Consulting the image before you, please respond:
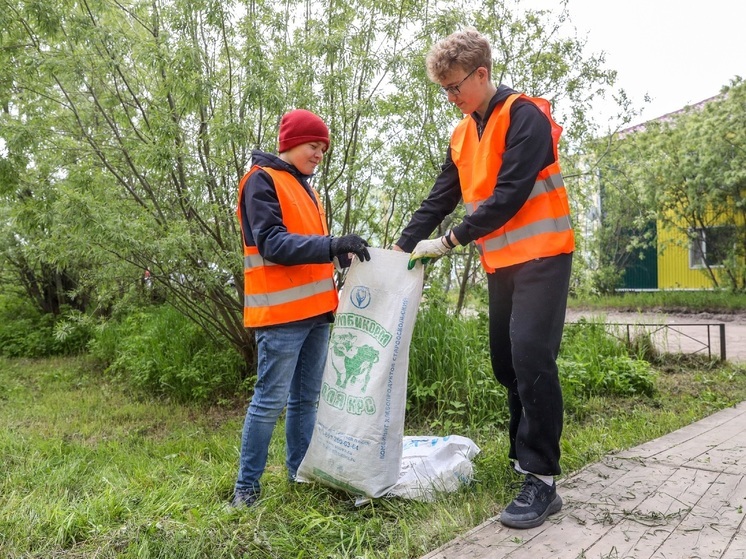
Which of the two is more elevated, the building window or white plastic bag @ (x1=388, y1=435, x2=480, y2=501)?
the building window

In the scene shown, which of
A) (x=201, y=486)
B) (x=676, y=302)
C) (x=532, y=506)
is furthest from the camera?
(x=676, y=302)

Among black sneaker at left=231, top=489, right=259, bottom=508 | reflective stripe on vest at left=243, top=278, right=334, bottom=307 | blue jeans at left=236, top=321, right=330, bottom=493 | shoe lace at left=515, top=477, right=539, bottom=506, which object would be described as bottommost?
black sneaker at left=231, top=489, right=259, bottom=508

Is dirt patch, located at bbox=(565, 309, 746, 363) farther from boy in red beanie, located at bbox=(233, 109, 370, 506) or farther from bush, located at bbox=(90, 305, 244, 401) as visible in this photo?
boy in red beanie, located at bbox=(233, 109, 370, 506)

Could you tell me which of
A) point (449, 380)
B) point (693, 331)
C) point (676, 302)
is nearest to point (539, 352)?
point (449, 380)

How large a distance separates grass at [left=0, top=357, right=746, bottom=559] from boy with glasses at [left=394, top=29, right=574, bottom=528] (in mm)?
334

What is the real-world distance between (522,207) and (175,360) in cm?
449

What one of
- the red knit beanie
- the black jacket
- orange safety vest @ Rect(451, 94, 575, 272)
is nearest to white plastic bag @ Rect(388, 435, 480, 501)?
orange safety vest @ Rect(451, 94, 575, 272)

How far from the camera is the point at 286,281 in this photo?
2867 millimetres

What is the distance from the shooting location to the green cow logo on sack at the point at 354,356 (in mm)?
2830

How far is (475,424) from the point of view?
436 centimetres

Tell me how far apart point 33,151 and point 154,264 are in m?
1.28

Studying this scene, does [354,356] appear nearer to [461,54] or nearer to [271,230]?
[271,230]

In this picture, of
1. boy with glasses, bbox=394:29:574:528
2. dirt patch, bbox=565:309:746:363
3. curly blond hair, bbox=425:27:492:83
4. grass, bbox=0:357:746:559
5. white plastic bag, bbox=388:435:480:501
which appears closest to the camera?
grass, bbox=0:357:746:559

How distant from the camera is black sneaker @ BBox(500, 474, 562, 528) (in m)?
2.47
